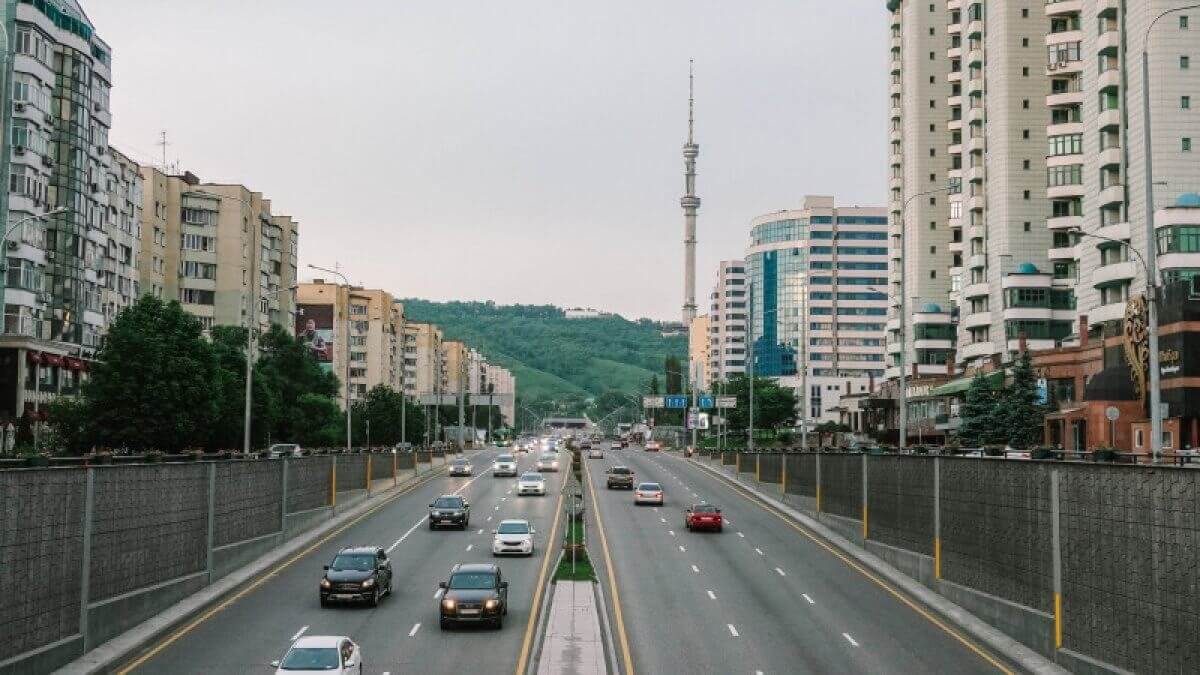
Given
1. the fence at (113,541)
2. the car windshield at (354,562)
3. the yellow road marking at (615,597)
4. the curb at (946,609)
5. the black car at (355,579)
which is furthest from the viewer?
the car windshield at (354,562)

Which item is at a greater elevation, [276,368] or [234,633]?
[276,368]

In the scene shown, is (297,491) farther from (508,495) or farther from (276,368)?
(276,368)

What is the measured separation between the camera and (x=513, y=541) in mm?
50938

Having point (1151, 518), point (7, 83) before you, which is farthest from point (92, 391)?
point (1151, 518)

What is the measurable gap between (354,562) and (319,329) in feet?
486

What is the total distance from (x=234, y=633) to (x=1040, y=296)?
91.5 m

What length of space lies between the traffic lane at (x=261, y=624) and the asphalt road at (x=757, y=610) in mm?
8505

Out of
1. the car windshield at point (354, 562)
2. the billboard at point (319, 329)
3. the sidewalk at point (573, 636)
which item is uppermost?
the billboard at point (319, 329)

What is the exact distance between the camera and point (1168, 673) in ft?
82.0

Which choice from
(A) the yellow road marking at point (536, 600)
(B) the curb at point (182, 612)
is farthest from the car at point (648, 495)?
(B) the curb at point (182, 612)

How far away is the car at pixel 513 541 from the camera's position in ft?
167

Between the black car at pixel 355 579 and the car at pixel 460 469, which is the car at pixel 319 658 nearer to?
the black car at pixel 355 579

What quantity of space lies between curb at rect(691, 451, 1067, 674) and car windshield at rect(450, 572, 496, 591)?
13.8 metres

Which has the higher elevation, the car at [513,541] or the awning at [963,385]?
the awning at [963,385]
